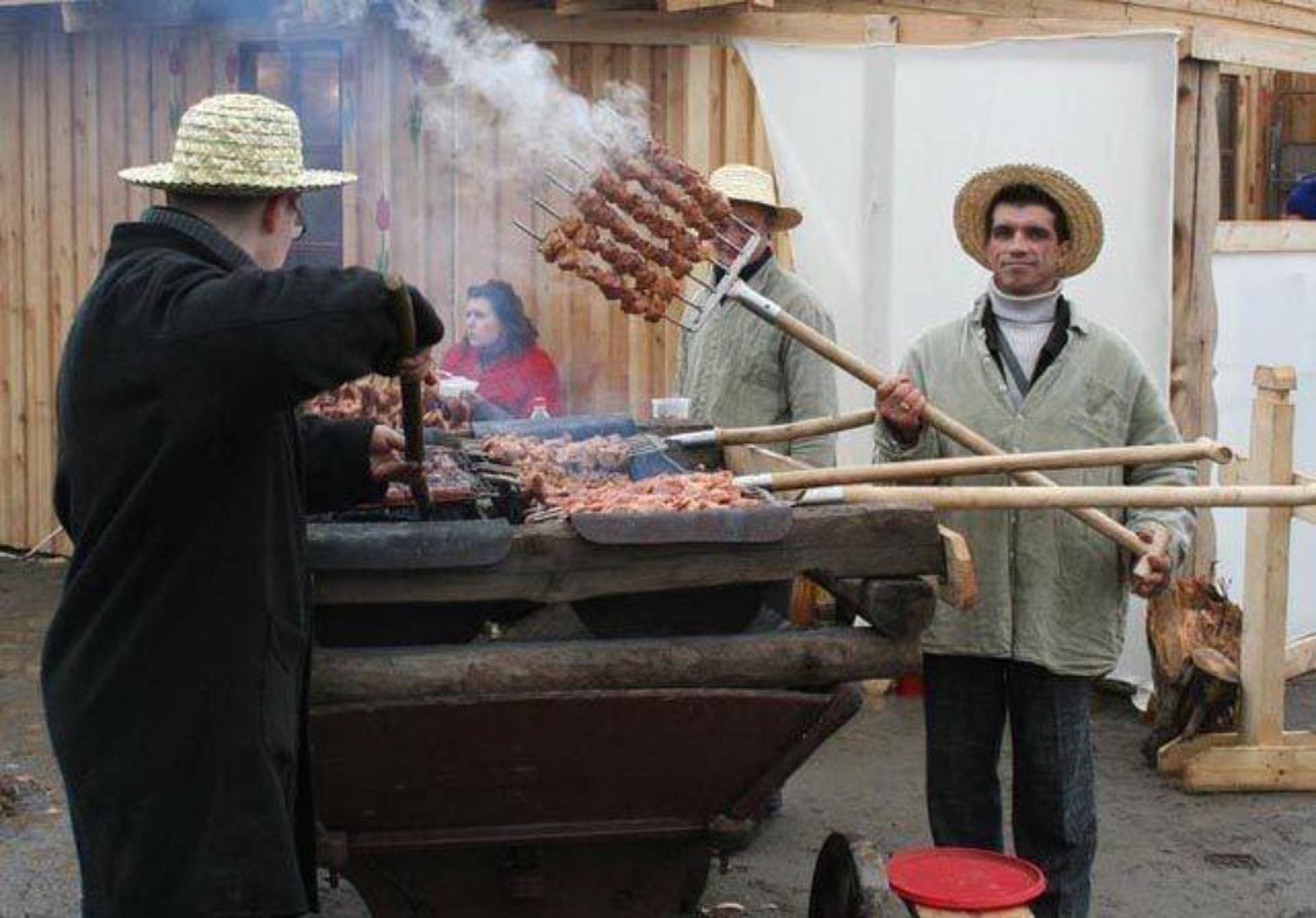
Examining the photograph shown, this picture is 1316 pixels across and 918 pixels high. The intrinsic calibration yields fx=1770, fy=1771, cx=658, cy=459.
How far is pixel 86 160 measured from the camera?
1059 cm

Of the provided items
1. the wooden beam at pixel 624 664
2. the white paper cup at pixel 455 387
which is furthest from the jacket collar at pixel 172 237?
the white paper cup at pixel 455 387

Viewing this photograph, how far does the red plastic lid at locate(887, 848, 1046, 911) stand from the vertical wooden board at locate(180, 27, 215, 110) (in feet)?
22.9

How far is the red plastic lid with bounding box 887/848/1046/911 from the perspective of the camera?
4574 millimetres

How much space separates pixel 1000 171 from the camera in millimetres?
5297

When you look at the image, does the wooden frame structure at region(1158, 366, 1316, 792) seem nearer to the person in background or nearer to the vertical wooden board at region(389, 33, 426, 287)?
the vertical wooden board at region(389, 33, 426, 287)

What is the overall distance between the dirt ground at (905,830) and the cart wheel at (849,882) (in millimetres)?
812

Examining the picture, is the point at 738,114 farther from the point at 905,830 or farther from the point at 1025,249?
the point at 1025,249

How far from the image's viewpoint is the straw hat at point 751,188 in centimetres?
716

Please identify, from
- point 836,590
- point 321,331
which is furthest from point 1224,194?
point 321,331

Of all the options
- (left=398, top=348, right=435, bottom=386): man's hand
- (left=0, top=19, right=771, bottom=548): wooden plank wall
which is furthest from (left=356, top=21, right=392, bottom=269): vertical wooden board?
(left=398, top=348, right=435, bottom=386): man's hand

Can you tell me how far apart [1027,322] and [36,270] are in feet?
24.5

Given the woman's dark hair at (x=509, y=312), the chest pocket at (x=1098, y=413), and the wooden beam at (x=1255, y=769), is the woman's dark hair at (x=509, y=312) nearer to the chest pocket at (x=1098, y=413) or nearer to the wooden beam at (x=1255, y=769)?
the wooden beam at (x=1255, y=769)

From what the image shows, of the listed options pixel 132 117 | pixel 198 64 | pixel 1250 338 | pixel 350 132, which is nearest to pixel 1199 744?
pixel 1250 338

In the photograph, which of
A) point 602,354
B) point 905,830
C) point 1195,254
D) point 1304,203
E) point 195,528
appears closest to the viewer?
point 195,528
